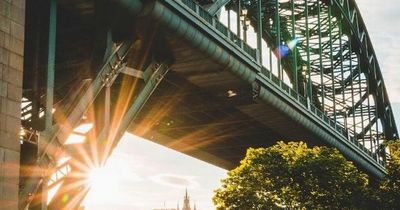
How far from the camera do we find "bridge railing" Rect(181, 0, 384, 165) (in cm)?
3166

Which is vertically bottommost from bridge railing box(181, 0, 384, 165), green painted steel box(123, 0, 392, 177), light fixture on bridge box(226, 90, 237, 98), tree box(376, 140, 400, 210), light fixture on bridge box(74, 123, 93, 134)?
tree box(376, 140, 400, 210)

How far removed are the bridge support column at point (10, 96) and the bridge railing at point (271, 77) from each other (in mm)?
12039

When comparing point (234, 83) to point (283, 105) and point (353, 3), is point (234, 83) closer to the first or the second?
point (283, 105)

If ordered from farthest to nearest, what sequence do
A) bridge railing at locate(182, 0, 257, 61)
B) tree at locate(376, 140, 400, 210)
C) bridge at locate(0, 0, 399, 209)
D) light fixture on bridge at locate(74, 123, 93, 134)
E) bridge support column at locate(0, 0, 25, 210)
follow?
tree at locate(376, 140, 400, 210)
bridge railing at locate(182, 0, 257, 61)
light fixture on bridge at locate(74, 123, 93, 134)
bridge at locate(0, 0, 399, 209)
bridge support column at locate(0, 0, 25, 210)

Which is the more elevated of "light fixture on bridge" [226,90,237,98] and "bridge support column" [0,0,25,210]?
"light fixture on bridge" [226,90,237,98]

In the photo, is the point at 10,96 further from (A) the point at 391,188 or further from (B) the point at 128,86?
(A) the point at 391,188

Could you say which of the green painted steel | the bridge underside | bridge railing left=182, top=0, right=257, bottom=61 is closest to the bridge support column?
the green painted steel

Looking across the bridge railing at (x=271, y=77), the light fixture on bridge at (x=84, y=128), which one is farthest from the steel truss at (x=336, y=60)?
the light fixture on bridge at (x=84, y=128)

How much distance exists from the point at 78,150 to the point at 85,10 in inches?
205

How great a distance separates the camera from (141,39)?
2950 centimetres

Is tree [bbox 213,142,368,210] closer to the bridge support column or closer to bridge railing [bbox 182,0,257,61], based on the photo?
Result: bridge railing [bbox 182,0,257,61]

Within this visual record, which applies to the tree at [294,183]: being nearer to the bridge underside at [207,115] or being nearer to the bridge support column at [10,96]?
the bridge underside at [207,115]

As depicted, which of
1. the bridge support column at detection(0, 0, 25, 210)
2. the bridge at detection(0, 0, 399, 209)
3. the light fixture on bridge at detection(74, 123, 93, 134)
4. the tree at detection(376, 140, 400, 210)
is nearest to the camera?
the bridge support column at detection(0, 0, 25, 210)

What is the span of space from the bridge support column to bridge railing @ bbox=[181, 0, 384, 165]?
39.5 feet
